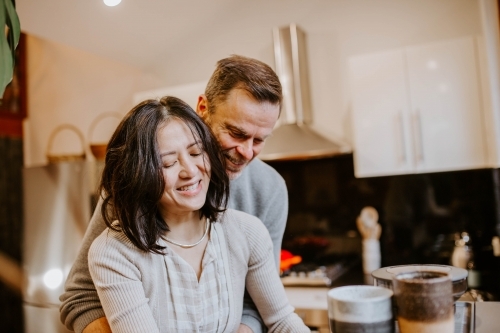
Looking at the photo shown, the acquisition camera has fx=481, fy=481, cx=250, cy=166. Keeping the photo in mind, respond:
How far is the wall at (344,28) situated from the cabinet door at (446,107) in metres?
0.29

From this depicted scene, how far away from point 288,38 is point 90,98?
130 centimetres

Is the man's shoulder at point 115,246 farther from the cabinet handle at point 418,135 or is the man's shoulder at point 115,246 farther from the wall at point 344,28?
the cabinet handle at point 418,135

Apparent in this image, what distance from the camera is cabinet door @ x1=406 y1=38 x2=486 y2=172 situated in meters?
2.06

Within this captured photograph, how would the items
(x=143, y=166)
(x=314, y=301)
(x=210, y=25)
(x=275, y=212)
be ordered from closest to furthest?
(x=143, y=166) < (x=275, y=212) < (x=210, y=25) < (x=314, y=301)

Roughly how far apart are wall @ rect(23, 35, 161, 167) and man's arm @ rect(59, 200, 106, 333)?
178 cm

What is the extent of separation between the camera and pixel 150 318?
31.1 inches

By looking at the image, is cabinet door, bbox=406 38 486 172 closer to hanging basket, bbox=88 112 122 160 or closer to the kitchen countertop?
the kitchen countertop

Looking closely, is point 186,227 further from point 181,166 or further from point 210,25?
point 210,25

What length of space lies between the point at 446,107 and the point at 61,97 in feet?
7.66

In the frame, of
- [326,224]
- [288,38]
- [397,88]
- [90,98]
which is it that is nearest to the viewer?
[397,88]

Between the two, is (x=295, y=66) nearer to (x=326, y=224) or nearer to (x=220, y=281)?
(x=326, y=224)

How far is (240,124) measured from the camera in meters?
0.94

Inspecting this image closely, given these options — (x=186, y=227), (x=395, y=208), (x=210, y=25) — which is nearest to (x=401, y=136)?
(x=395, y=208)

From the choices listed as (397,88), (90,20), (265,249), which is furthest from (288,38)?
(265,249)
